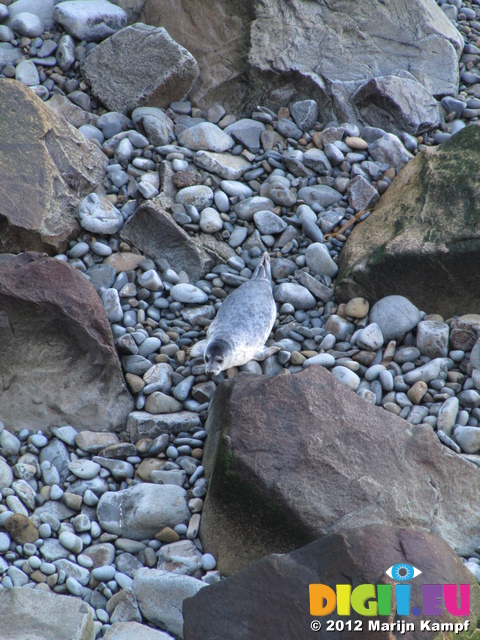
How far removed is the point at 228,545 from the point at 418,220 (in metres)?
2.50

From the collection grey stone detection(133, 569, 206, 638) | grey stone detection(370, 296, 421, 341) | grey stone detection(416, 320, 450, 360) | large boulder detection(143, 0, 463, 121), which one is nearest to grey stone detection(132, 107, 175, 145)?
large boulder detection(143, 0, 463, 121)

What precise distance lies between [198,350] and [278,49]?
3.03 metres

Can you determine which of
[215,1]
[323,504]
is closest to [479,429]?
[323,504]

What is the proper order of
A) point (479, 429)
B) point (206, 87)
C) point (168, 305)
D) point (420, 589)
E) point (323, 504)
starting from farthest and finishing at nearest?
point (206, 87) < point (168, 305) < point (479, 429) < point (323, 504) < point (420, 589)

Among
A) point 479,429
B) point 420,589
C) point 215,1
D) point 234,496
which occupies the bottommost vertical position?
point 479,429

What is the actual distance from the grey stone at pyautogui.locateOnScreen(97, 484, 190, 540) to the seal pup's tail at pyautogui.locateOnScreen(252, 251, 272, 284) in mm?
1645

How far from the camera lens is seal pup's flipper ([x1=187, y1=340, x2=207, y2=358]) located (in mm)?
3844

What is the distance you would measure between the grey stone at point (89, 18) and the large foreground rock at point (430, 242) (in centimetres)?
288

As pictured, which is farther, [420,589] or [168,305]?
[168,305]

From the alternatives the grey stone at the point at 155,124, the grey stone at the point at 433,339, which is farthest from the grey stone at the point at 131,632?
the grey stone at the point at 155,124

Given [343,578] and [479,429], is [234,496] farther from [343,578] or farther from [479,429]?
[479,429]

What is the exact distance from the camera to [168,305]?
13.8 feet

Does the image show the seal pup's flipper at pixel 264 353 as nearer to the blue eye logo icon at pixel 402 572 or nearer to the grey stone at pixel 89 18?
the blue eye logo icon at pixel 402 572

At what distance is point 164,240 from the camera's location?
14.5 ft
